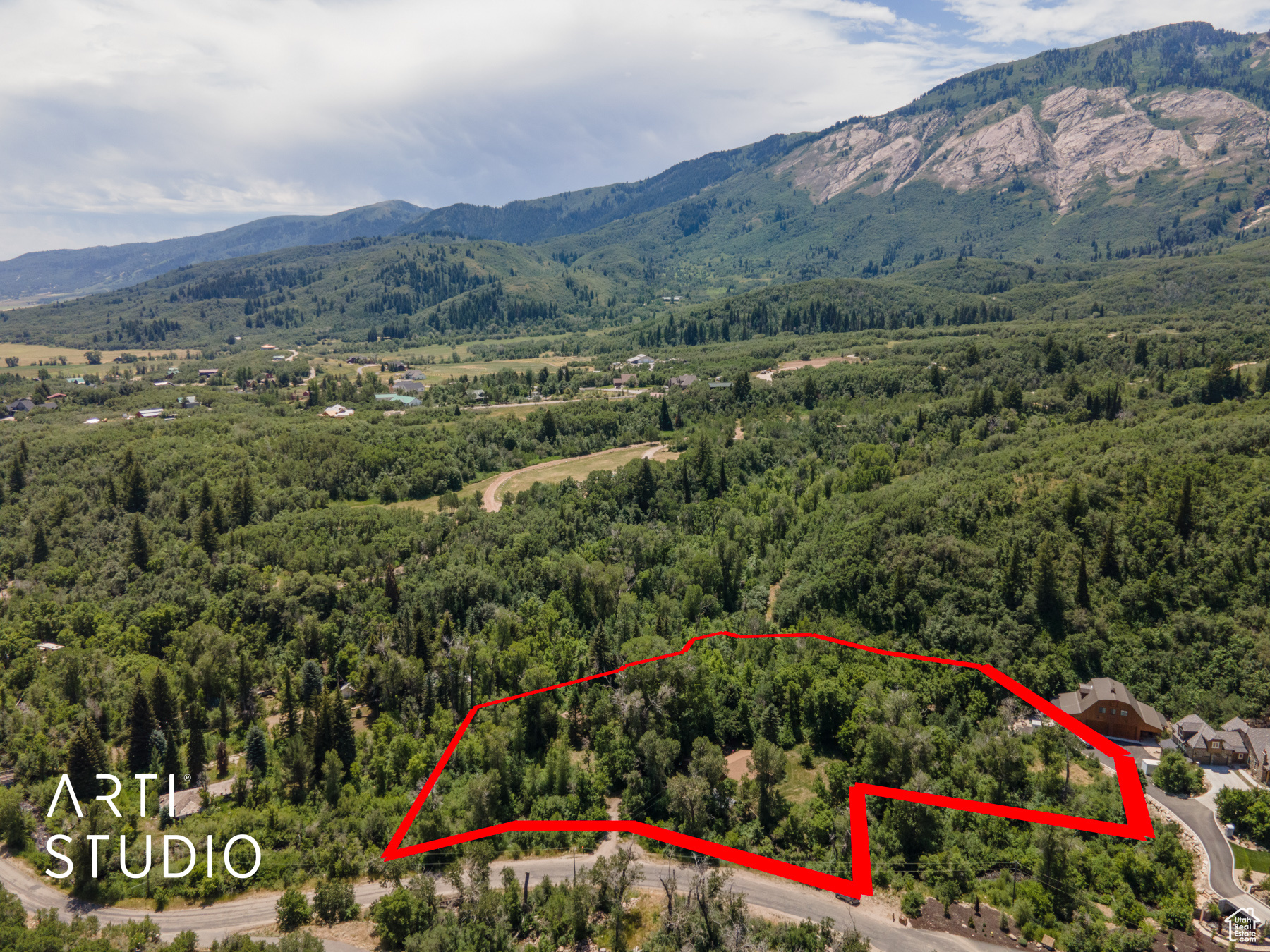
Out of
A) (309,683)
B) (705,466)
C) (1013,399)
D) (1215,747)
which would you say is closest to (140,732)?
(309,683)

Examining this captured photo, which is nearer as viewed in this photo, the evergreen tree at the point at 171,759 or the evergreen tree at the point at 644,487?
the evergreen tree at the point at 171,759

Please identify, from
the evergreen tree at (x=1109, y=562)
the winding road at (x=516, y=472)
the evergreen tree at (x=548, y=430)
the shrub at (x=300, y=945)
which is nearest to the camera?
the shrub at (x=300, y=945)

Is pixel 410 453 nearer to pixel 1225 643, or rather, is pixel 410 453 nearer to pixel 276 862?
pixel 276 862

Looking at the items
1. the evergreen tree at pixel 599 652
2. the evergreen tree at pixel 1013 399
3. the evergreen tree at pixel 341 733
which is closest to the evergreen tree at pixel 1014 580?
the evergreen tree at pixel 599 652

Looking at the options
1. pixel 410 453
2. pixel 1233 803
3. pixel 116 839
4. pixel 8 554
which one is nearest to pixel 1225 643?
pixel 1233 803

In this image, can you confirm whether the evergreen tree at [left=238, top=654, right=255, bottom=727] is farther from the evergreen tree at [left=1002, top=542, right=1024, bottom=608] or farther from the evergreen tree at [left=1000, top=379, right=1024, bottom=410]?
the evergreen tree at [left=1000, top=379, right=1024, bottom=410]

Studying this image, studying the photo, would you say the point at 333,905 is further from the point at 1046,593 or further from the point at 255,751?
the point at 1046,593

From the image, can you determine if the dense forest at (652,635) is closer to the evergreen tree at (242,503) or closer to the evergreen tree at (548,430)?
the evergreen tree at (242,503)
